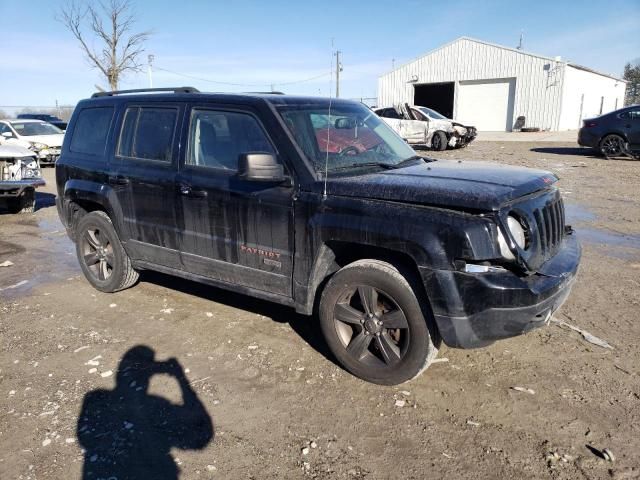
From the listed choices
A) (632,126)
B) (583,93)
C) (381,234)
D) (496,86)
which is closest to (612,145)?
(632,126)

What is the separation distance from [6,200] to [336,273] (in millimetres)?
9465

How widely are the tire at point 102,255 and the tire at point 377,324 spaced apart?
258 cm

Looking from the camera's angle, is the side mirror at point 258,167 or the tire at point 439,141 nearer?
the side mirror at point 258,167

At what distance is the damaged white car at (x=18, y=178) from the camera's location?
9430mm

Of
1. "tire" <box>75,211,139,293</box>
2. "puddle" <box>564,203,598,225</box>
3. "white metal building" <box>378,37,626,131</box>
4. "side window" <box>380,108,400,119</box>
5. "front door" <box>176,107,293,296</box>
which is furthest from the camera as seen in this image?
"white metal building" <box>378,37,626,131</box>

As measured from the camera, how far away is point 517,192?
10.2ft

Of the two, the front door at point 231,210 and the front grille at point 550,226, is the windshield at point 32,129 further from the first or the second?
the front grille at point 550,226

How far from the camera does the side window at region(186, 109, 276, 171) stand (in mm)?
3832

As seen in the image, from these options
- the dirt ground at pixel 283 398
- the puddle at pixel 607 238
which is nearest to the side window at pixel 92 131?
the dirt ground at pixel 283 398

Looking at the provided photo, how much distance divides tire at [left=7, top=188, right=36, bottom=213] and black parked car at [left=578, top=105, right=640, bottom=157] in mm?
16021

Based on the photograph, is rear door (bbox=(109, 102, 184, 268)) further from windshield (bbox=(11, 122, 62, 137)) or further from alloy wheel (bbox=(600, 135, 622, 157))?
alloy wheel (bbox=(600, 135, 622, 157))

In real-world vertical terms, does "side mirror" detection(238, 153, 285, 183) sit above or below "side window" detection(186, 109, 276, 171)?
below

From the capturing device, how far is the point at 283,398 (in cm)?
336

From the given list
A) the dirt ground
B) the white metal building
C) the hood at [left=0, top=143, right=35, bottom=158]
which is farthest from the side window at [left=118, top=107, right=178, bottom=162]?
Result: the white metal building
